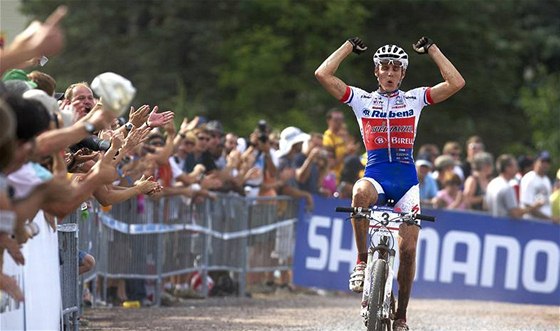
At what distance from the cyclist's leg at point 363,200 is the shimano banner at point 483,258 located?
32.1 feet

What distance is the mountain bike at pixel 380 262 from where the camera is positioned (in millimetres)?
11797

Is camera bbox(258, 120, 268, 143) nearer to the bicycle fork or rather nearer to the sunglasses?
the sunglasses

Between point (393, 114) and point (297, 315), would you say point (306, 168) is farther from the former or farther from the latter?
point (393, 114)

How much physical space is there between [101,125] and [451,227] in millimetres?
14011

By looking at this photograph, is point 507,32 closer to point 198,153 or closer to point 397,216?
point 198,153

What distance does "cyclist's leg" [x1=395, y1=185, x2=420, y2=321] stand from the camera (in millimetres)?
12633

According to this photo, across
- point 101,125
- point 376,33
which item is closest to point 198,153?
point 101,125

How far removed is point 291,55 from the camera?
156 ft

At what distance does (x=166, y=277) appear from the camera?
18.6 metres

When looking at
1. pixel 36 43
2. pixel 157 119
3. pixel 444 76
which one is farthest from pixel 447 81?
pixel 36 43

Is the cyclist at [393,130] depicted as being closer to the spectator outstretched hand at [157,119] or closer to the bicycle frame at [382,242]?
the bicycle frame at [382,242]

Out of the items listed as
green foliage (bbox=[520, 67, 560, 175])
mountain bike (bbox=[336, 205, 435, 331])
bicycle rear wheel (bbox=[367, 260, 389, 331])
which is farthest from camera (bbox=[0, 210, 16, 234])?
green foliage (bbox=[520, 67, 560, 175])

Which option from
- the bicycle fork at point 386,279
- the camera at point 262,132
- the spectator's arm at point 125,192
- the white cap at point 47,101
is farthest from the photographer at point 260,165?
the white cap at point 47,101

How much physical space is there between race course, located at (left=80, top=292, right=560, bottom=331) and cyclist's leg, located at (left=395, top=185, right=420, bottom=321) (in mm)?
2622
